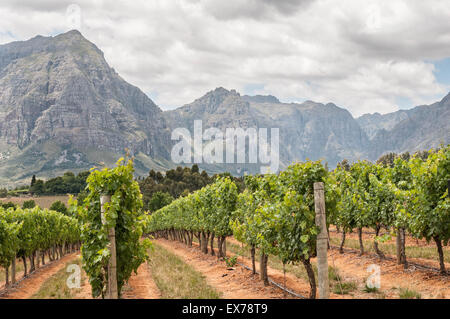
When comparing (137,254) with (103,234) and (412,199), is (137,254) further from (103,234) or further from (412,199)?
(412,199)

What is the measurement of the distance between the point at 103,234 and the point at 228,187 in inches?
594

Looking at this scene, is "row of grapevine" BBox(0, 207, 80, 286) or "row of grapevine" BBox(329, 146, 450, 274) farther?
"row of grapevine" BBox(0, 207, 80, 286)

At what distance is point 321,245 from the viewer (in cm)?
953

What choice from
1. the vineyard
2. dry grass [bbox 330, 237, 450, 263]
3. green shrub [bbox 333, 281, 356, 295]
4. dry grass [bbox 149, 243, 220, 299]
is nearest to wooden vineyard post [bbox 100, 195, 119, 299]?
the vineyard

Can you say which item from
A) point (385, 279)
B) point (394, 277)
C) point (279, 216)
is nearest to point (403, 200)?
point (394, 277)

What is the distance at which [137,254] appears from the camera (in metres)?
11.5

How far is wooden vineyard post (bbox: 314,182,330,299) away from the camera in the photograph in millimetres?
9266

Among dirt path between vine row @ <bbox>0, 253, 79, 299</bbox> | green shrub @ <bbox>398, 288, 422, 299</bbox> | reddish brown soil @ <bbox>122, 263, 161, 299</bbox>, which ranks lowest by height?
dirt path between vine row @ <bbox>0, 253, 79, 299</bbox>

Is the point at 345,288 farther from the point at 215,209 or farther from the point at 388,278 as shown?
the point at 215,209

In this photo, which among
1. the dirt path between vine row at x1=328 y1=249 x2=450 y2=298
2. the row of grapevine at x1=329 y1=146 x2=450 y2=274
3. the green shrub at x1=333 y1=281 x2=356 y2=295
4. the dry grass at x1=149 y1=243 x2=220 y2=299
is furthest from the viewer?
the dry grass at x1=149 y1=243 x2=220 y2=299

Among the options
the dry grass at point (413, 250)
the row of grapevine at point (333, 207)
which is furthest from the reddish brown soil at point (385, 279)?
the dry grass at point (413, 250)

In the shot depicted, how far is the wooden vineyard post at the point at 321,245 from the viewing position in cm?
927

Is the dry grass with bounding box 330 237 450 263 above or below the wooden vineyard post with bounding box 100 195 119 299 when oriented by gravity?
below

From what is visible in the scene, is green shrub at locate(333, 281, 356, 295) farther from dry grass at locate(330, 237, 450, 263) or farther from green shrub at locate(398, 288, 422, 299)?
dry grass at locate(330, 237, 450, 263)
